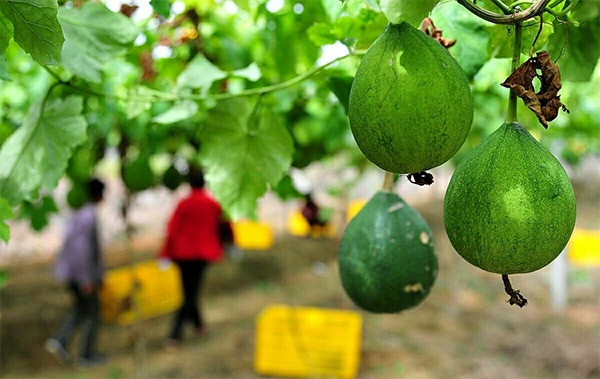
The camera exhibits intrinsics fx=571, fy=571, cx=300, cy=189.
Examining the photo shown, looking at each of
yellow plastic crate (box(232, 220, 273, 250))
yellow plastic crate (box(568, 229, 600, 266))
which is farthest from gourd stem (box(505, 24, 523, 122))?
yellow plastic crate (box(232, 220, 273, 250))

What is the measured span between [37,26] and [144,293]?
6.49 meters

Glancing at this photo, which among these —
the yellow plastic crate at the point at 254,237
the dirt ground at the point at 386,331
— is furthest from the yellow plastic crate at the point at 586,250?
the yellow plastic crate at the point at 254,237

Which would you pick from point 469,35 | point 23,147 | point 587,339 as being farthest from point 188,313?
point 469,35

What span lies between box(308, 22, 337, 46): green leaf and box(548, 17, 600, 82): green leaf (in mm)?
464

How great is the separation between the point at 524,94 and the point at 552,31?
0.92ft

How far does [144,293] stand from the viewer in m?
6.98

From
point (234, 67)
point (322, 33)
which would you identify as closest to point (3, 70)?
point (322, 33)

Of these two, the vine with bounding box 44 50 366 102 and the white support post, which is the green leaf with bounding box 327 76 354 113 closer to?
the vine with bounding box 44 50 366 102

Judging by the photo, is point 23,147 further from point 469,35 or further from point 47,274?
point 47,274

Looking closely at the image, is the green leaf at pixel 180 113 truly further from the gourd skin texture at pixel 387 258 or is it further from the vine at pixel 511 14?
the vine at pixel 511 14

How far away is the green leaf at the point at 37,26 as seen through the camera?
0.84 m

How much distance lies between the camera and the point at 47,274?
8.54 m

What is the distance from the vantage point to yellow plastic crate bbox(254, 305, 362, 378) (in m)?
4.86

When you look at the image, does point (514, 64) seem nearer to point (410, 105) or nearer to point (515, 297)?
point (410, 105)
